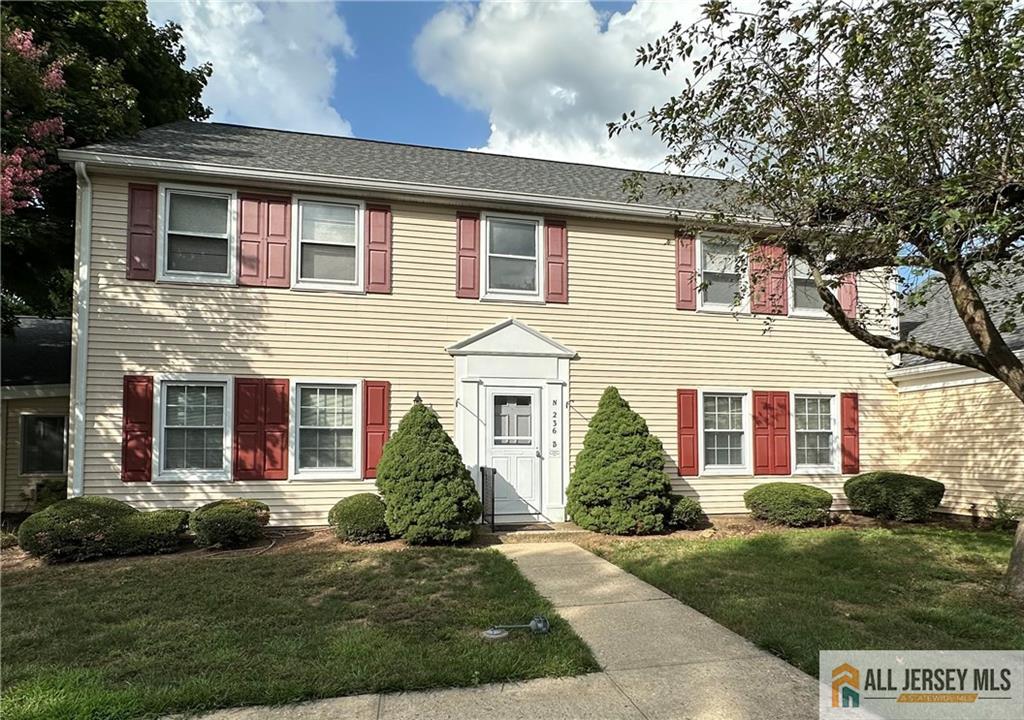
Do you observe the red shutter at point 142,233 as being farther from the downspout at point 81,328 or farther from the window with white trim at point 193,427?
the window with white trim at point 193,427

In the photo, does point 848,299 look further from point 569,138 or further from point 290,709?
point 290,709

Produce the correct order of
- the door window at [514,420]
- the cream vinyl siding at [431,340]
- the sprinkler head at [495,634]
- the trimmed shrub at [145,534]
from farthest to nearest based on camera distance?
the door window at [514,420] < the cream vinyl siding at [431,340] < the trimmed shrub at [145,534] < the sprinkler head at [495,634]

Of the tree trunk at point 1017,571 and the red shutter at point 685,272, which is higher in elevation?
the red shutter at point 685,272

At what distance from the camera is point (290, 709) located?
3.44m

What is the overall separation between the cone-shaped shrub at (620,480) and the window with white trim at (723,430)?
1760 millimetres

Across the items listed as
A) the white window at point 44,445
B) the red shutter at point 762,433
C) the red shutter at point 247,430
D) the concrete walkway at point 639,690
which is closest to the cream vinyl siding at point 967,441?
the red shutter at point 762,433

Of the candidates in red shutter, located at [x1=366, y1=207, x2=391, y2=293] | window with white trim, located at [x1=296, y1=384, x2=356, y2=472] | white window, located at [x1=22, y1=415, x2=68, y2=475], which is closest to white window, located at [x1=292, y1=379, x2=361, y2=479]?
window with white trim, located at [x1=296, y1=384, x2=356, y2=472]

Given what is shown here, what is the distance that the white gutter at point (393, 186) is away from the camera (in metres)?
8.21

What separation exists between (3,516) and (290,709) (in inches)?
397

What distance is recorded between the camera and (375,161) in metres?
10.5

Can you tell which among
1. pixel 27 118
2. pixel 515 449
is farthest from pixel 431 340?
pixel 27 118

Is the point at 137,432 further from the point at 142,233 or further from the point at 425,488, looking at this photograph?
the point at 425,488

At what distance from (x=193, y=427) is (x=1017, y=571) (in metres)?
9.75

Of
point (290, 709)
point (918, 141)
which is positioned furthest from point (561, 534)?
point (918, 141)
